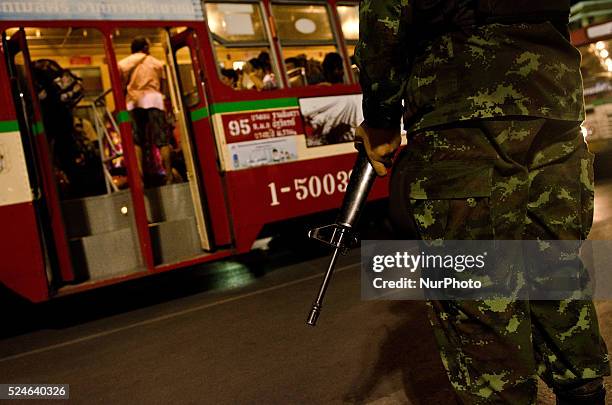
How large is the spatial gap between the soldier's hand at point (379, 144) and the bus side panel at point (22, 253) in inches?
162

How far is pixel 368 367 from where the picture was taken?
3229 millimetres

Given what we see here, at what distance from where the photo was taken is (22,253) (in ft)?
16.6

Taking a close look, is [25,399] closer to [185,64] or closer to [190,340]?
[190,340]

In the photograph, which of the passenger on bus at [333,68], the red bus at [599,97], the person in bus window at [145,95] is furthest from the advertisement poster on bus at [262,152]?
the red bus at [599,97]

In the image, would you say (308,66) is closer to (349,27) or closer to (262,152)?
(349,27)

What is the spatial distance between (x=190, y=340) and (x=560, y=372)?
3.06m

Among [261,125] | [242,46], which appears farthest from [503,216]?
[242,46]

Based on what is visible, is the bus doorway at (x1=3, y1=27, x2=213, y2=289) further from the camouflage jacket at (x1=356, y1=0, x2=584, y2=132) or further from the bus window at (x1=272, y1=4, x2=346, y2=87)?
the camouflage jacket at (x1=356, y1=0, x2=584, y2=132)

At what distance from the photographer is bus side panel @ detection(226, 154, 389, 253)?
601 centimetres

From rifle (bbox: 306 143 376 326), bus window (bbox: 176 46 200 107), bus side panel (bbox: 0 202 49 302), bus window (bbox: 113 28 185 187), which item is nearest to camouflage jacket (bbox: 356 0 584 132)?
rifle (bbox: 306 143 376 326)

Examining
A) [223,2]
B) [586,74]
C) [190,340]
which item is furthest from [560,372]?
[586,74]

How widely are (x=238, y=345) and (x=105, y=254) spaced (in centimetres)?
222

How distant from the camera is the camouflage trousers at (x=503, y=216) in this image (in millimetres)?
1670

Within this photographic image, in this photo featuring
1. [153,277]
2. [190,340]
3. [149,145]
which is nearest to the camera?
[190,340]
